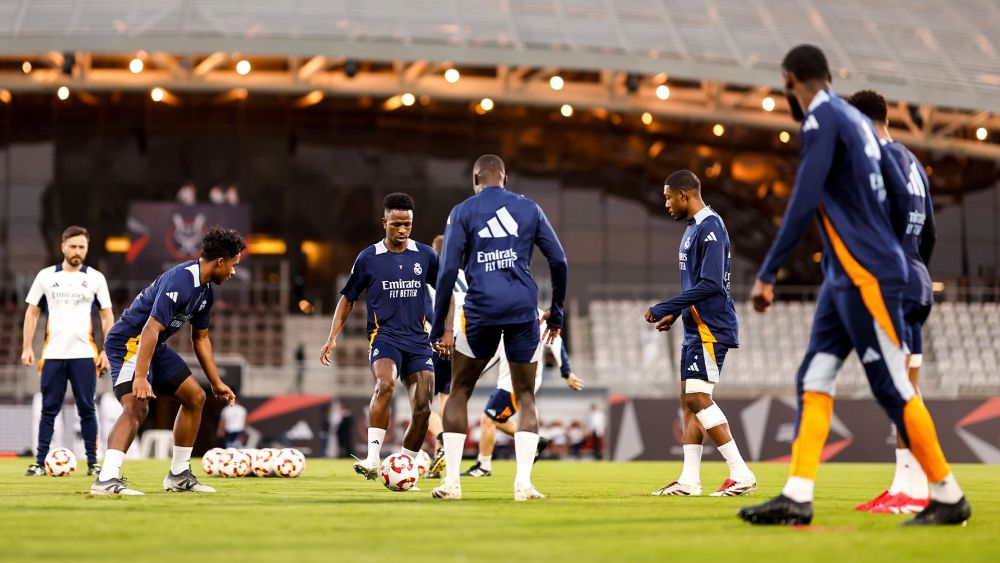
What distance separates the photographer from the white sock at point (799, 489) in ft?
21.9

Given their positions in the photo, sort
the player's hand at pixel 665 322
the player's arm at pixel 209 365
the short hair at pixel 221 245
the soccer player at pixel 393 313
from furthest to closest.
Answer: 1. the soccer player at pixel 393 313
2. the player's hand at pixel 665 322
3. the player's arm at pixel 209 365
4. the short hair at pixel 221 245

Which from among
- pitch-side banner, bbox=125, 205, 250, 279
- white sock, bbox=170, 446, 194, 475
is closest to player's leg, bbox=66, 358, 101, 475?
white sock, bbox=170, 446, 194, 475

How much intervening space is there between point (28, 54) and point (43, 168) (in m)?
7.94

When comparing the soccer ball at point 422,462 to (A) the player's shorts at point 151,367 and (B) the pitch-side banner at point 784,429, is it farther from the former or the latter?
(B) the pitch-side banner at point 784,429

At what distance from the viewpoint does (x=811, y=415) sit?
691 centimetres

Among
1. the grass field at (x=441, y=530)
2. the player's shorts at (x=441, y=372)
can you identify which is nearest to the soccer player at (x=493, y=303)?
the grass field at (x=441, y=530)

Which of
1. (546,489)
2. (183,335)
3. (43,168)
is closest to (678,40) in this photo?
(183,335)

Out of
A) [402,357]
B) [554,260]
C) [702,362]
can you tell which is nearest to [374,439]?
[402,357]

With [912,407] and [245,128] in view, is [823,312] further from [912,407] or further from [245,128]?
[245,128]

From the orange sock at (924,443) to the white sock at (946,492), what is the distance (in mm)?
26

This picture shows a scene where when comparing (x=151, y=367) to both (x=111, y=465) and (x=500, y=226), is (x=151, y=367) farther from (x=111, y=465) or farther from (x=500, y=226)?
Answer: (x=500, y=226)

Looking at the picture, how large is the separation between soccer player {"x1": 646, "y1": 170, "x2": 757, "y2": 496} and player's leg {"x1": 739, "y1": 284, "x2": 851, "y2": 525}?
2.87 metres

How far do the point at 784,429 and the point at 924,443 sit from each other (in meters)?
17.5

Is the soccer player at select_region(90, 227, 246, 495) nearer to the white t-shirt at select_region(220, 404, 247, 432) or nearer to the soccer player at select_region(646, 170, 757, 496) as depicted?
the soccer player at select_region(646, 170, 757, 496)
